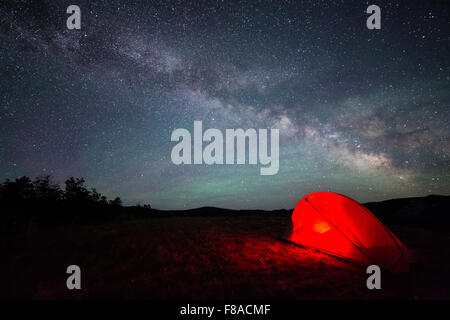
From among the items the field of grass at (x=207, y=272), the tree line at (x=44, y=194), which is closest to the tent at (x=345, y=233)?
the field of grass at (x=207, y=272)

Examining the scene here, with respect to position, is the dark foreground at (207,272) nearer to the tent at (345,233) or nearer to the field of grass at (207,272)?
the field of grass at (207,272)

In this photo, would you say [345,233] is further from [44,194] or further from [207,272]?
[44,194]

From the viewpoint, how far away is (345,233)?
6.14 meters

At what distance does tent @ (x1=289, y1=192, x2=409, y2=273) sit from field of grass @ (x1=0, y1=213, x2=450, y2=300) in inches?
12.8

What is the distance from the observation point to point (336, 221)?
21.0ft

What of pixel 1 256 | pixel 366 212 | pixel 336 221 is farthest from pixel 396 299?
pixel 1 256

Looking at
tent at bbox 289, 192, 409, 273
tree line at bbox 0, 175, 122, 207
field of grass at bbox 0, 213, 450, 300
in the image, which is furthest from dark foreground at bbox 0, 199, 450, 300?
tree line at bbox 0, 175, 122, 207

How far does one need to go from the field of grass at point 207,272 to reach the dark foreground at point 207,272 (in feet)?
0.06

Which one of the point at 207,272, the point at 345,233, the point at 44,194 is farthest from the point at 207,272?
the point at 44,194

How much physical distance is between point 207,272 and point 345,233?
411 cm

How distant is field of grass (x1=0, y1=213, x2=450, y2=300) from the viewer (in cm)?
441

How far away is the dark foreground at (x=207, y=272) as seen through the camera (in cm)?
441
